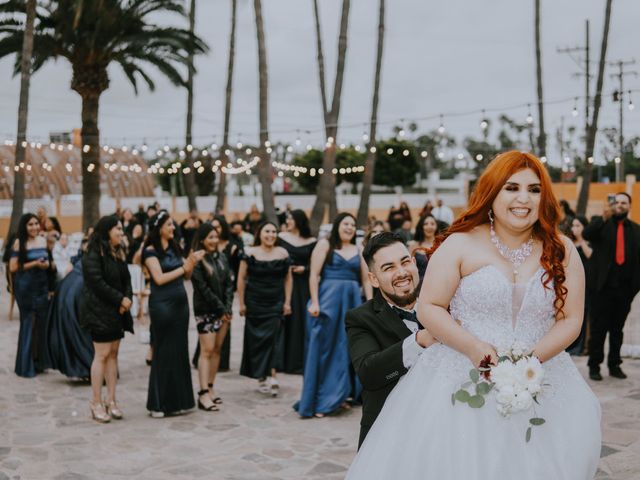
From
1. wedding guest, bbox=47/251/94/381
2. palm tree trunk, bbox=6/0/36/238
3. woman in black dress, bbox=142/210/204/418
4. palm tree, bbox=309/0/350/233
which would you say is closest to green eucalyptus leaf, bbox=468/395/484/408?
woman in black dress, bbox=142/210/204/418

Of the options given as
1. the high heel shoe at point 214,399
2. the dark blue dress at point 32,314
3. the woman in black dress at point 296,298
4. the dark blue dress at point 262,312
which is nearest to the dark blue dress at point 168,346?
the high heel shoe at point 214,399

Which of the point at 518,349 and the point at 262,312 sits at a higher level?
the point at 518,349

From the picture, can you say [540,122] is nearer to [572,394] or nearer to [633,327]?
[633,327]

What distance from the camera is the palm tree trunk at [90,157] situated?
A: 19062 mm

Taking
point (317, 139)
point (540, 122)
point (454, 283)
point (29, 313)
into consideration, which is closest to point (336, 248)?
point (29, 313)

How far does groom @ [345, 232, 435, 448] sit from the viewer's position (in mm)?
3076

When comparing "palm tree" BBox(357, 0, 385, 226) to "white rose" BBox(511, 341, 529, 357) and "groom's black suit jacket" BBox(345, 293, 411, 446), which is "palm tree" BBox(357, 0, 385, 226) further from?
"white rose" BBox(511, 341, 529, 357)

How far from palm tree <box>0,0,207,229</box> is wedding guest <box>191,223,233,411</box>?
11.7 meters

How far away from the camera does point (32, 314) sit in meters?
8.98

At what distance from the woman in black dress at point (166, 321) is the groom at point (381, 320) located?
3793mm

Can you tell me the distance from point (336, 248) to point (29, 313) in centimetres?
370

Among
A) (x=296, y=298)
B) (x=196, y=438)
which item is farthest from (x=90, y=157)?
(x=196, y=438)

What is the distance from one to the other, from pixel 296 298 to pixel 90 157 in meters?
11.7

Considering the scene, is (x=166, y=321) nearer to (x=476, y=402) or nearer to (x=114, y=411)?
(x=114, y=411)
